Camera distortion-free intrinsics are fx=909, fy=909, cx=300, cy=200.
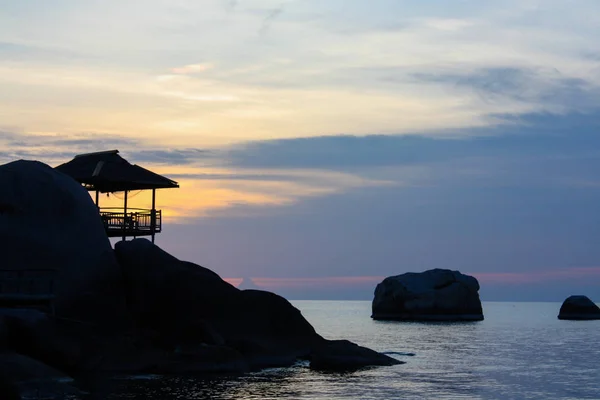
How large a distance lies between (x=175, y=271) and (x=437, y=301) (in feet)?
264

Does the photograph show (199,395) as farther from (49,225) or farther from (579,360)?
(579,360)

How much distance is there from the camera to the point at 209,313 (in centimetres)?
4481

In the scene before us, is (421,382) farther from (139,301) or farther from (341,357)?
(139,301)

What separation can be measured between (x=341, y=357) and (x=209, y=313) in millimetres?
7079

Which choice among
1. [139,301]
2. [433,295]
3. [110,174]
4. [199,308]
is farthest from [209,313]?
[433,295]

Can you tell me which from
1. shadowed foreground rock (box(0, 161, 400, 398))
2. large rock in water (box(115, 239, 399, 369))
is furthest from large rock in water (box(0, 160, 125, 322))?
large rock in water (box(115, 239, 399, 369))

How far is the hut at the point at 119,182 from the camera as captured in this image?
4925cm

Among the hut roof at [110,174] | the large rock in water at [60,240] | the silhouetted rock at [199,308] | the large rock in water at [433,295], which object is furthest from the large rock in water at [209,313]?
the large rock in water at [433,295]

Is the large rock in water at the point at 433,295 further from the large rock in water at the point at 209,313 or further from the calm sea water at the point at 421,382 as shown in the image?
the large rock in water at the point at 209,313

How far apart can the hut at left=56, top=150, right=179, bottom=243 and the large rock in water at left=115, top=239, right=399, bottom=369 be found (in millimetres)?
4156

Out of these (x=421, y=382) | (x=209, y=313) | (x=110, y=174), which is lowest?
(x=421, y=382)

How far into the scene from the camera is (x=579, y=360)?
6128 cm

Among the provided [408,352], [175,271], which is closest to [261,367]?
[175,271]

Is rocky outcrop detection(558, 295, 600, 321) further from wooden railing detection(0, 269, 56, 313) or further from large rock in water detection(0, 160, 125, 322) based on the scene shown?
wooden railing detection(0, 269, 56, 313)
